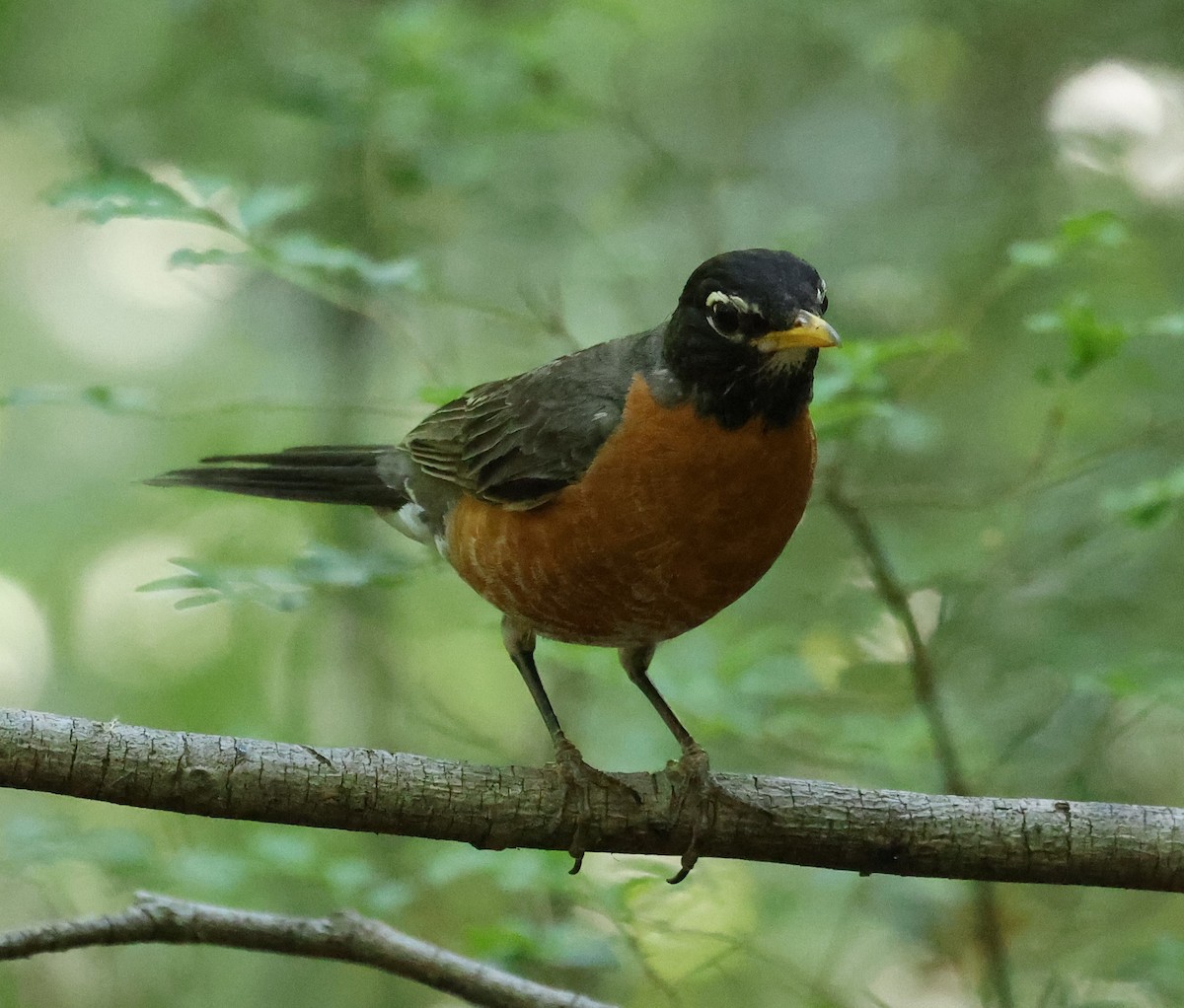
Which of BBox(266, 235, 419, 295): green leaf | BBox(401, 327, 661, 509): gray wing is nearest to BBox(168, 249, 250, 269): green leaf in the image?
BBox(266, 235, 419, 295): green leaf

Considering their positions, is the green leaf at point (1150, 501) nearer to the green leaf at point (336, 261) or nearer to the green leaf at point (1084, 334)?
the green leaf at point (1084, 334)

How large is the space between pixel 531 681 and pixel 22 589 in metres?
3.38

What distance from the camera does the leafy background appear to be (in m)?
3.47

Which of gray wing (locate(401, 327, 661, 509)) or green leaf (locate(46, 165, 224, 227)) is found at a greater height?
green leaf (locate(46, 165, 224, 227))

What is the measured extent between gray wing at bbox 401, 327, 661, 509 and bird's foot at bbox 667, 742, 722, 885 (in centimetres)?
79

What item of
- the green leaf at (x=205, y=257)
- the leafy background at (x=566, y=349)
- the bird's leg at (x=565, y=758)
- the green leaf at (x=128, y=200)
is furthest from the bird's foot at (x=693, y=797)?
the green leaf at (x=128, y=200)

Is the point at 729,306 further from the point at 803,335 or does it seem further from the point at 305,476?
the point at 305,476

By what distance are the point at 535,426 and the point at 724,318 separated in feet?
2.63

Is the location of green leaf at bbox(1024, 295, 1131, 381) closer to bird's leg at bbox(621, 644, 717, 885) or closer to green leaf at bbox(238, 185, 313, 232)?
bird's leg at bbox(621, 644, 717, 885)

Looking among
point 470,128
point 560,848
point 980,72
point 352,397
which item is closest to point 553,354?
point 352,397

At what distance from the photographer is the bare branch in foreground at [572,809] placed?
7.47ft

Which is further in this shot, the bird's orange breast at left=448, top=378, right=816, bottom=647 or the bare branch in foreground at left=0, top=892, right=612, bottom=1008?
the bird's orange breast at left=448, top=378, right=816, bottom=647

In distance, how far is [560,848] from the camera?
270 cm

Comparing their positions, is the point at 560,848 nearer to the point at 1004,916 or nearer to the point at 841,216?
the point at 1004,916
